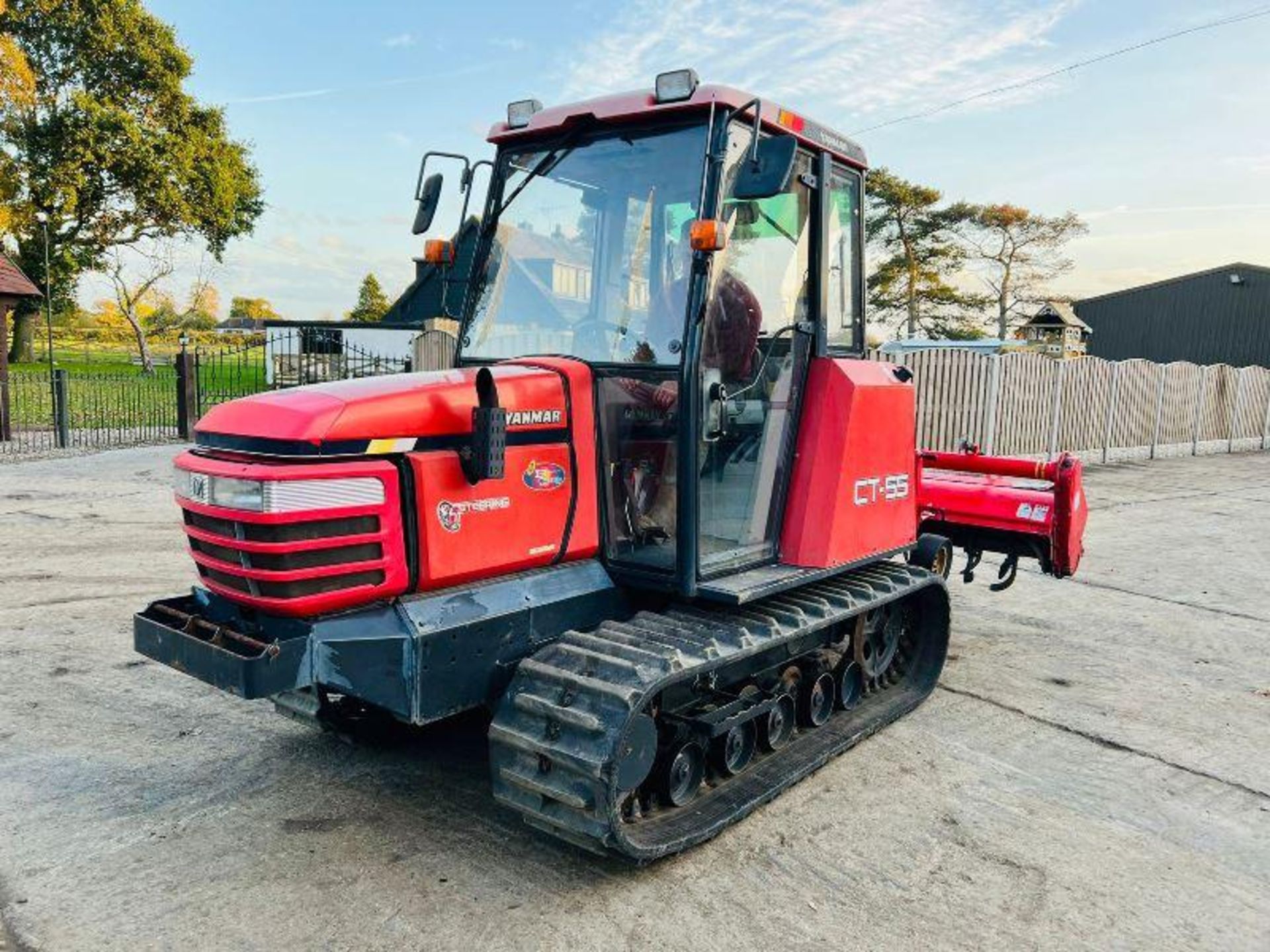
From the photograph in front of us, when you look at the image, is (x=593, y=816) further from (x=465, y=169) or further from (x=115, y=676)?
(x=115, y=676)

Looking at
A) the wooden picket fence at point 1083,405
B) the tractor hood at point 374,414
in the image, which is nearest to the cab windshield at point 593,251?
the tractor hood at point 374,414

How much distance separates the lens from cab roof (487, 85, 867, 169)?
365 centimetres

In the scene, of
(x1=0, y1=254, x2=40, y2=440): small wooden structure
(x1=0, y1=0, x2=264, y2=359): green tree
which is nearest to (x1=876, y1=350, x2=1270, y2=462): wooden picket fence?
(x1=0, y1=254, x2=40, y2=440): small wooden structure

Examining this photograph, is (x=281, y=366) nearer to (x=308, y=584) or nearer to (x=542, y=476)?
(x=542, y=476)

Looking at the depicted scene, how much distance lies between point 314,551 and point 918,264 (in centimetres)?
4276

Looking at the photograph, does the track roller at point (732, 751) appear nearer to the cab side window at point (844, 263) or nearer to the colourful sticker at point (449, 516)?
the colourful sticker at point (449, 516)

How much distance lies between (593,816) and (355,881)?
0.90 metres

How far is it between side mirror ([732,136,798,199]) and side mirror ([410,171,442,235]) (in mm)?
1486

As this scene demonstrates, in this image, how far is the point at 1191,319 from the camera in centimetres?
3747

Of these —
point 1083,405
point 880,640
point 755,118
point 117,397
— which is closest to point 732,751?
point 880,640

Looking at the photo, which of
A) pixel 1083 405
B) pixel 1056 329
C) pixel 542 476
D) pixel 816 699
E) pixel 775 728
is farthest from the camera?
pixel 1056 329

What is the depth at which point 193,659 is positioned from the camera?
3.28 metres

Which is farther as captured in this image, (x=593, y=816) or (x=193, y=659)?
(x=193, y=659)

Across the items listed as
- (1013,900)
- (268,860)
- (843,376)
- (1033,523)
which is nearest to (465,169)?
(843,376)
